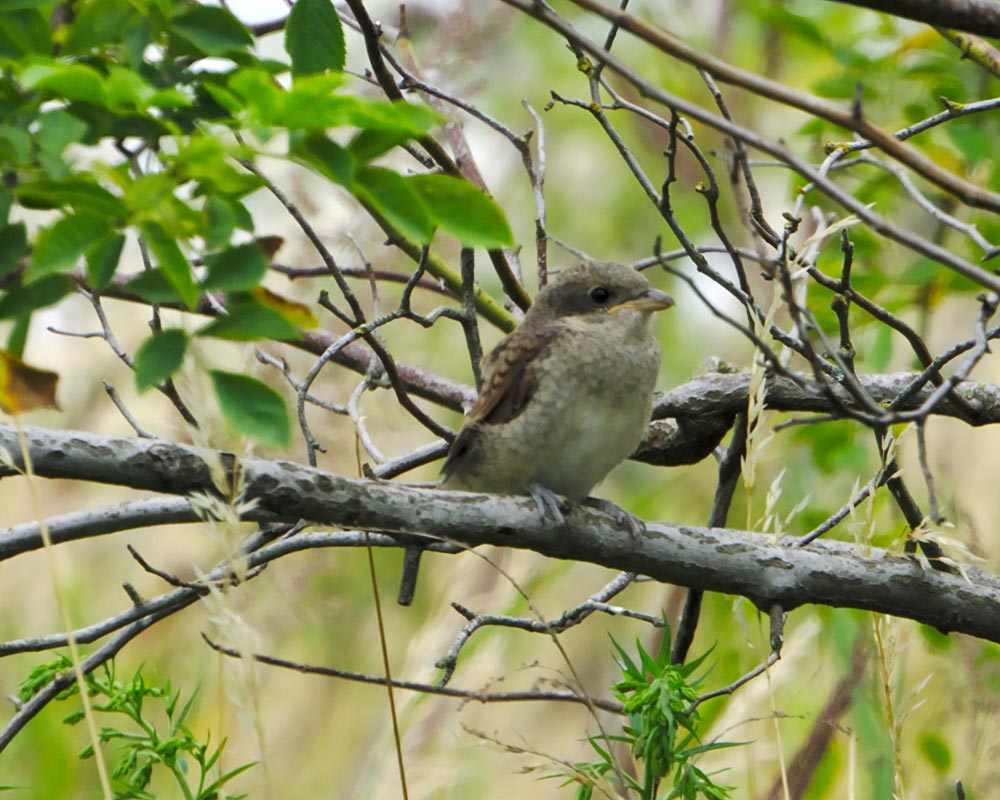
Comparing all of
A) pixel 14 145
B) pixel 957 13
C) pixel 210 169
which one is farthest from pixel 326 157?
pixel 957 13

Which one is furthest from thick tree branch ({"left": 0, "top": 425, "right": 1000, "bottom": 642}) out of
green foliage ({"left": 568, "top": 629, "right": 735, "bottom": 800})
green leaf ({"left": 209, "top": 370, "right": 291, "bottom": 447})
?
green leaf ({"left": 209, "top": 370, "right": 291, "bottom": 447})

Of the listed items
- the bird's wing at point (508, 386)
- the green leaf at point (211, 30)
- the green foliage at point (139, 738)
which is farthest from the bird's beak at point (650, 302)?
the green leaf at point (211, 30)

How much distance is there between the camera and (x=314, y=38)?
223 centimetres

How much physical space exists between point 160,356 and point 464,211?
0.51 m

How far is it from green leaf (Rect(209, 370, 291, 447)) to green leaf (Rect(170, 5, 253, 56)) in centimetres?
51

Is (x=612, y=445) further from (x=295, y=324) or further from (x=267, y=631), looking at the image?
(x=267, y=631)

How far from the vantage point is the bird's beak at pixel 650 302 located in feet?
13.1

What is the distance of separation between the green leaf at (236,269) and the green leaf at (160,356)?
0.35 ft

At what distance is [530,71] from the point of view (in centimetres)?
891

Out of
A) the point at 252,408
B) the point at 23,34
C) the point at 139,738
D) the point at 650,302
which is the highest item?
the point at 650,302

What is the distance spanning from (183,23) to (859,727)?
114 inches

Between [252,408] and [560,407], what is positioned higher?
[560,407]

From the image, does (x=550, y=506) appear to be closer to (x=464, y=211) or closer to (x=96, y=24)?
(x=464, y=211)

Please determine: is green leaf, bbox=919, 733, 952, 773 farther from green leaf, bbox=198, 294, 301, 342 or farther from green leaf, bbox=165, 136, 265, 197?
green leaf, bbox=165, 136, 265, 197
